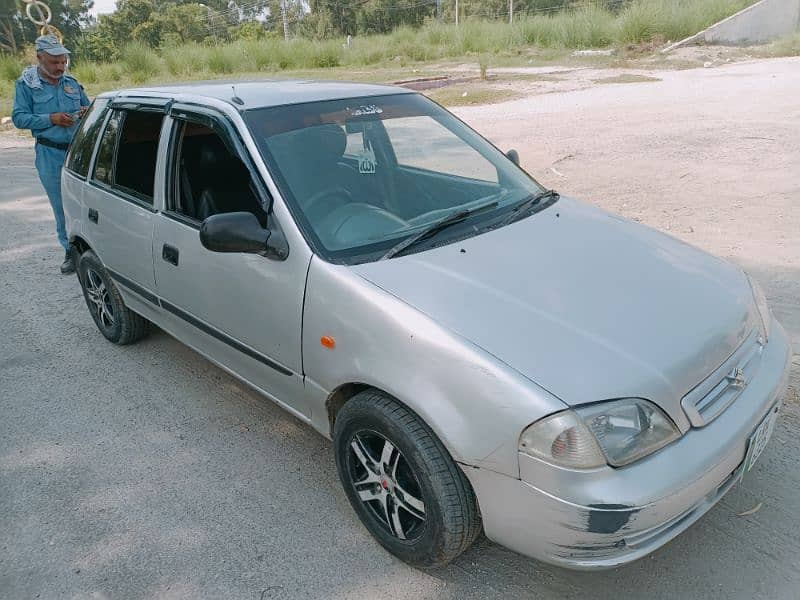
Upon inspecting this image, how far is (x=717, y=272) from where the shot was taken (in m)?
2.77

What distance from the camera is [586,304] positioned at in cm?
233

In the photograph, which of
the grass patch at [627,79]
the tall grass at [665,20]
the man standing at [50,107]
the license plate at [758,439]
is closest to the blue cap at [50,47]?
the man standing at [50,107]

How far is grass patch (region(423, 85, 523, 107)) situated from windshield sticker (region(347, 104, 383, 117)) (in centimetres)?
1213

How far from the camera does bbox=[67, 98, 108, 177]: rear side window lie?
13.9 feet

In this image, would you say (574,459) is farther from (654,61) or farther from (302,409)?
(654,61)

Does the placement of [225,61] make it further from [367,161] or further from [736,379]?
[736,379]

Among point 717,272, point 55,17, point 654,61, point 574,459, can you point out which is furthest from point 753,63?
point 55,17

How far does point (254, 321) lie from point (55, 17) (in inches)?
2396

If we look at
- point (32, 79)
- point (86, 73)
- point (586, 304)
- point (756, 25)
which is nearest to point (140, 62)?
point (86, 73)

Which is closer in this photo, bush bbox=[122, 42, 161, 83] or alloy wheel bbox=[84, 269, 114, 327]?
alloy wheel bbox=[84, 269, 114, 327]

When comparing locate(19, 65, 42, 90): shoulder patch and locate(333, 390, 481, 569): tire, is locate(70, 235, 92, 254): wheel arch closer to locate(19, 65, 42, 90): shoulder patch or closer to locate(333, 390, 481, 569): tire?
locate(19, 65, 42, 90): shoulder patch

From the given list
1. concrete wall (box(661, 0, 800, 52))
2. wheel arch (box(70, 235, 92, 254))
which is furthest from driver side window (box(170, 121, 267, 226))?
concrete wall (box(661, 0, 800, 52))

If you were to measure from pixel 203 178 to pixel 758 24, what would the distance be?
32.2m

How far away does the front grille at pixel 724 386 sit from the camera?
6.95 ft
